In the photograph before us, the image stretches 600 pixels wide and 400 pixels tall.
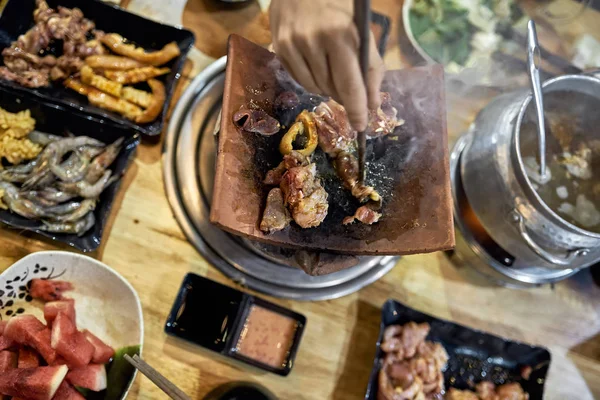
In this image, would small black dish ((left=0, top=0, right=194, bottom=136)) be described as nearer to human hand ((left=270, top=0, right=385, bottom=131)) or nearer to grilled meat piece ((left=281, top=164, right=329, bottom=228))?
grilled meat piece ((left=281, top=164, right=329, bottom=228))

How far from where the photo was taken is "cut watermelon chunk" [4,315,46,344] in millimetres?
2037

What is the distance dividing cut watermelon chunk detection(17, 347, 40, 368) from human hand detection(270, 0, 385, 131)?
1746mm

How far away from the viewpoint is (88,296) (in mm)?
2330

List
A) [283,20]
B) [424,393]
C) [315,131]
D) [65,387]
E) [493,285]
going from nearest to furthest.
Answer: [283,20], [65,387], [315,131], [424,393], [493,285]

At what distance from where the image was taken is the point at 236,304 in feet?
7.73

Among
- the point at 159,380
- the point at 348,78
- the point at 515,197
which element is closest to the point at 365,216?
the point at 348,78

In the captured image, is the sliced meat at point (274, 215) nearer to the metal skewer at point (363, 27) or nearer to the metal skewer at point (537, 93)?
the metal skewer at point (363, 27)

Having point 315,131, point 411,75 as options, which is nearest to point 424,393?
point 315,131

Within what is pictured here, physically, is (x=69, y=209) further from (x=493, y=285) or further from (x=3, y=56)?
(x=493, y=285)

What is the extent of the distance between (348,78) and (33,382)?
1818 mm

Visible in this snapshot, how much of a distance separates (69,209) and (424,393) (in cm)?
216

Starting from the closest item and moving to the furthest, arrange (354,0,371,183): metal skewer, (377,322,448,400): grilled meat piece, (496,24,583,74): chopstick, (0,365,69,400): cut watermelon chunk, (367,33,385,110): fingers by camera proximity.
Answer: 1. (354,0,371,183): metal skewer
2. (367,33,385,110): fingers
3. (0,365,69,400): cut watermelon chunk
4. (377,322,448,400): grilled meat piece
5. (496,24,583,74): chopstick

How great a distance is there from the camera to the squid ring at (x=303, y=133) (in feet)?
7.02

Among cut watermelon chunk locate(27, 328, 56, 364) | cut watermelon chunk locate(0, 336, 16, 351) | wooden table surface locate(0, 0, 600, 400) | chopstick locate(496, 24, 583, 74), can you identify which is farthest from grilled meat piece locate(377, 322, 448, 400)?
chopstick locate(496, 24, 583, 74)
